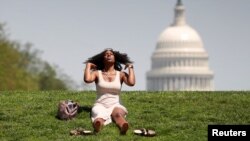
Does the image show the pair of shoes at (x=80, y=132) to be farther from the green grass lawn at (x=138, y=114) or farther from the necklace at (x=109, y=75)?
the necklace at (x=109, y=75)

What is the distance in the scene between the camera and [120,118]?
2284cm

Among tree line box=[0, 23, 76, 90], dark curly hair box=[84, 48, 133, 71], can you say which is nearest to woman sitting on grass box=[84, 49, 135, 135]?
dark curly hair box=[84, 48, 133, 71]

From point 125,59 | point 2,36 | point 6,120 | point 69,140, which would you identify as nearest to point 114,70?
point 125,59

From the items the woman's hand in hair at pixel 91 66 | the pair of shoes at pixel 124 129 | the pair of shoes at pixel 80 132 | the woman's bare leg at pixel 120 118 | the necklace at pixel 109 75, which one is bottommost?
the pair of shoes at pixel 80 132

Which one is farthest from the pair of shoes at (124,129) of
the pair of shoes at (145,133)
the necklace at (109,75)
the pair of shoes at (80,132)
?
the necklace at (109,75)

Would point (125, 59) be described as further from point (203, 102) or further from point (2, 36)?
point (2, 36)

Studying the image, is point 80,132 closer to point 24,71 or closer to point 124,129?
point 124,129

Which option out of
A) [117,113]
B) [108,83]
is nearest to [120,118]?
[117,113]

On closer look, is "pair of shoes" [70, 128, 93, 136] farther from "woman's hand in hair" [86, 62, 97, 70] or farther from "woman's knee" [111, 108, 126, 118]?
"woman's hand in hair" [86, 62, 97, 70]

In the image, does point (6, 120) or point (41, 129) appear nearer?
point (41, 129)

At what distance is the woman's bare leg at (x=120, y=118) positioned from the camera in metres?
22.8

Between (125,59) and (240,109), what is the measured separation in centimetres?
495

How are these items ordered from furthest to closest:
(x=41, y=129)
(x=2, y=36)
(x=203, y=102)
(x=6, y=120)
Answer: (x=2, y=36) < (x=203, y=102) < (x=6, y=120) < (x=41, y=129)

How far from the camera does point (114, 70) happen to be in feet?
77.6
